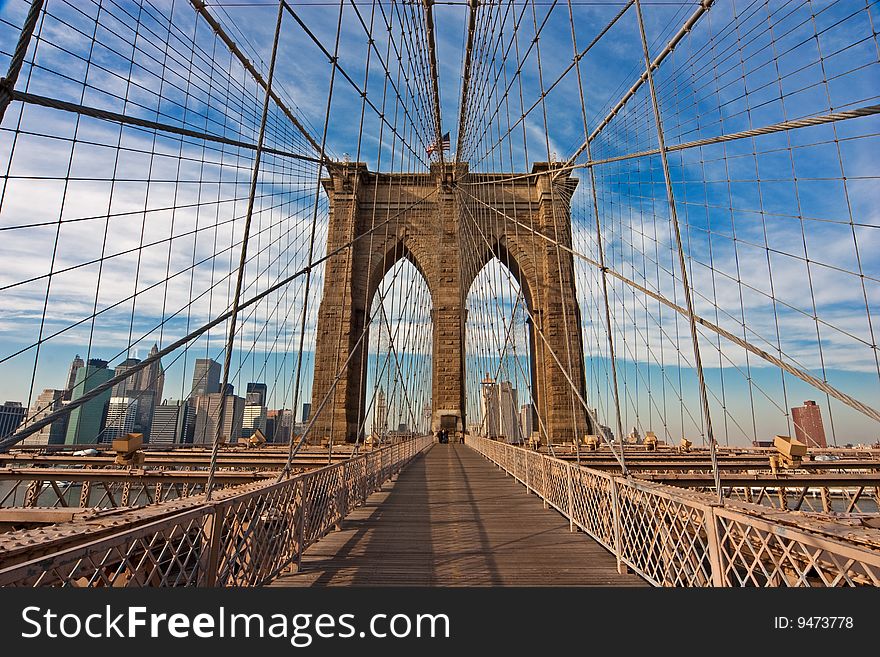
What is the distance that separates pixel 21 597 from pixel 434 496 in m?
5.77

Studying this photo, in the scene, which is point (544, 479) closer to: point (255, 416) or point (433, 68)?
point (255, 416)

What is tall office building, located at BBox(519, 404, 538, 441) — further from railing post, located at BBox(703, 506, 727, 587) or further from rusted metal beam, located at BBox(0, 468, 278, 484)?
railing post, located at BBox(703, 506, 727, 587)

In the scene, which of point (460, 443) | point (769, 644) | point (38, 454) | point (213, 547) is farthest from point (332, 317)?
point (769, 644)

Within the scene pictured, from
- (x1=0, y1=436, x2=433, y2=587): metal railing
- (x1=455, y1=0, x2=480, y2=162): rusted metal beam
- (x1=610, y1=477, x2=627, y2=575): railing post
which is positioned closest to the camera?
(x1=0, y1=436, x2=433, y2=587): metal railing

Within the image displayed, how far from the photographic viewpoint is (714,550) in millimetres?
2246

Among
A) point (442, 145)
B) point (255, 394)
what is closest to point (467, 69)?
point (442, 145)

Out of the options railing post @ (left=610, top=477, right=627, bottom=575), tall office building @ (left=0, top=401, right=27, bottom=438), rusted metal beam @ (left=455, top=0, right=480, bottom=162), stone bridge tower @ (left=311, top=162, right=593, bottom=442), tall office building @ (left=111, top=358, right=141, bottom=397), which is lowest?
railing post @ (left=610, top=477, right=627, bottom=575)

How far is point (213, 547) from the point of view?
230cm

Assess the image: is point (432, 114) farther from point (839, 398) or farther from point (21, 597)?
point (21, 597)

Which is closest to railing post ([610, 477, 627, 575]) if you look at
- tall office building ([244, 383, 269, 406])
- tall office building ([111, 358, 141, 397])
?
tall office building ([111, 358, 141, 397])

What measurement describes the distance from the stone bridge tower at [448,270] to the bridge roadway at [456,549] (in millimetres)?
15081

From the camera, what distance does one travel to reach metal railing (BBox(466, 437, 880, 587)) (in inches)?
68.3

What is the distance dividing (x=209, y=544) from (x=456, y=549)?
88.5 inches

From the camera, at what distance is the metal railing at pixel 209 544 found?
1.50 meters
